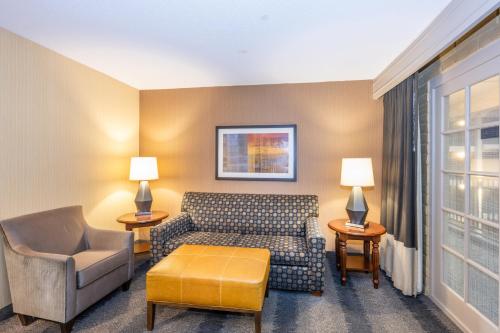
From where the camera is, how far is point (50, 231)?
228cm

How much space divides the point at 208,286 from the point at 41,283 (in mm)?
1263

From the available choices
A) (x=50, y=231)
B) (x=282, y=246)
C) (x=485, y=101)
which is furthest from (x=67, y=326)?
(x=485, y=101)

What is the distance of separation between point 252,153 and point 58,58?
2392 millimetres

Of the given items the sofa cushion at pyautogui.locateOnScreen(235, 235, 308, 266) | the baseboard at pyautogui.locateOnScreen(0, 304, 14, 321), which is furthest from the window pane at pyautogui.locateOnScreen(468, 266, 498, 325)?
the baseboard at pyautogui.locateOnScreen(0, 304, 14, 321)

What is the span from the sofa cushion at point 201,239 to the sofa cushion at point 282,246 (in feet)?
0.39

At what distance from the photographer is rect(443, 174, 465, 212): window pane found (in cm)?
201

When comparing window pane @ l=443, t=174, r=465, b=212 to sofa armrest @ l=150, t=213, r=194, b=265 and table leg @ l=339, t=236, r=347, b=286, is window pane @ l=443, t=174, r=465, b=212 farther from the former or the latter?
sofa armrest @ l=150, t=213, r=194, b=265

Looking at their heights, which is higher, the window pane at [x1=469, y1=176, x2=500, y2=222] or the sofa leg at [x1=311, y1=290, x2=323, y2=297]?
the window pane at [x1=469, y1=176, x2=500, y2=222]

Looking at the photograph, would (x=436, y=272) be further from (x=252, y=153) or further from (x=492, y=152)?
(x=252, y=153)

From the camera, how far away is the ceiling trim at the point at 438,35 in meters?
1.51

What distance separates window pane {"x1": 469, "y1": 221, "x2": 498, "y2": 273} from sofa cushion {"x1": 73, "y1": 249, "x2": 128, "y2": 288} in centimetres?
293

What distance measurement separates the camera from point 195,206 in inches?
133

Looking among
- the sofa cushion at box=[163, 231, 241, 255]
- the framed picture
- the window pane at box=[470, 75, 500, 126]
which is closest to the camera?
the window pane at box=[470, 75, 500, 126]

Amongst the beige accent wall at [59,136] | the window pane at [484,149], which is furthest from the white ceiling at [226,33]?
the window pane at [484,149]
